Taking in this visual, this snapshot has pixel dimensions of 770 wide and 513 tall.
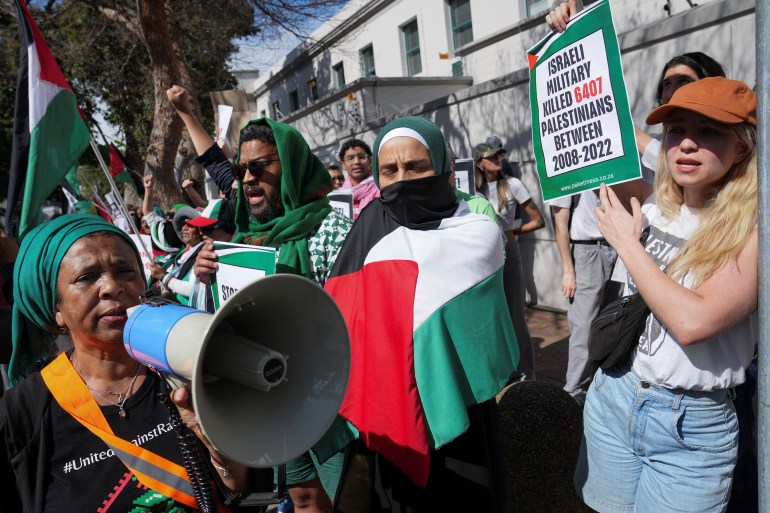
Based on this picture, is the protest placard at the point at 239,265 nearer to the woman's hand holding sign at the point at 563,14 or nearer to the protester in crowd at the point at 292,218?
the protester in crowd at the point at 292,218

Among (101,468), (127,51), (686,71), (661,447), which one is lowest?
(661,447)

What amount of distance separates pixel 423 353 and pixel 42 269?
1197 millimetres

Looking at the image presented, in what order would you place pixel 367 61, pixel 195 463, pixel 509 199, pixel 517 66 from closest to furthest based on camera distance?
pixel 195 463 < pixel 509 199 < pixel 517 66 < pixel 367 61

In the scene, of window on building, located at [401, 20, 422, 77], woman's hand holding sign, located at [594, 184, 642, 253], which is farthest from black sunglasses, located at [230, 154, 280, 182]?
window on building, located at [401, 20, 422, 77]

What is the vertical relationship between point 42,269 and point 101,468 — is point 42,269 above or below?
above

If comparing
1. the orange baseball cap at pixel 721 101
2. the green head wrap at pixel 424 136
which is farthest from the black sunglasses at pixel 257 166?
the orange baseball cap at pixel 721 101

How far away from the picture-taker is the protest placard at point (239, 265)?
88.3 inches

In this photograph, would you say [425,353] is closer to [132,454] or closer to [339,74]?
[132,454]

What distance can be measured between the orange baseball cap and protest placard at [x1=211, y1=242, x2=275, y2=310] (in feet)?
4.97

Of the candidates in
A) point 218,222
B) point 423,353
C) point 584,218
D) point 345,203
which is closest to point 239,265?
point 423,353

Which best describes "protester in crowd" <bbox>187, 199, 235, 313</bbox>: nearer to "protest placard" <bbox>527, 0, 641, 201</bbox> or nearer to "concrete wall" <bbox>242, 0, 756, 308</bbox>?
"protest placard" <bbox>527, 0, 641, 201</bbox>

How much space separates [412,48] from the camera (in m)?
15.8

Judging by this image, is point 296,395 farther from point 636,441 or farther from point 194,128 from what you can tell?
point 194,128

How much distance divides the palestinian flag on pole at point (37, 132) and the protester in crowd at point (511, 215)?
3159 millimetres
